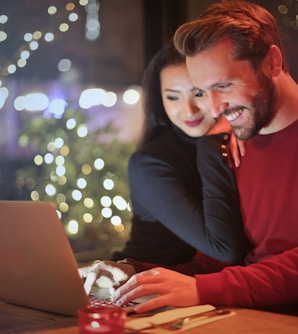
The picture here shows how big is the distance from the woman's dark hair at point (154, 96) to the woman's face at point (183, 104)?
1.3 inches

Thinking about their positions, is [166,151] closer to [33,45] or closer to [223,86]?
[223,86]

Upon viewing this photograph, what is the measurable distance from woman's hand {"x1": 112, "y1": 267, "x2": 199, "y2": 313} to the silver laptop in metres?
0.20

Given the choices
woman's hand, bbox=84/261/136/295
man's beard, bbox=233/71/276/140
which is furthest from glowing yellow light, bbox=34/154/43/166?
man's beard, bbox=233/71/276/140

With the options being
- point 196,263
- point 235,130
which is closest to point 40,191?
point 196,263

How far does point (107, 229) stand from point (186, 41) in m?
0.97

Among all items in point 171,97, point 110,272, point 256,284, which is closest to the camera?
point 256,284

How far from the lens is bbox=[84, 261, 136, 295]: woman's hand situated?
2.13m

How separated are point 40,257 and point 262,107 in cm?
112

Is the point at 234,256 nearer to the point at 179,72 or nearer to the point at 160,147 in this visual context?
the point at 160,147

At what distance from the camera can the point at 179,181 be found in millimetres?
2600

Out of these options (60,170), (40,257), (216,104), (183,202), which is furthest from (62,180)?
(40,257)

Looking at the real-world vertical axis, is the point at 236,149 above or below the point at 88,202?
above

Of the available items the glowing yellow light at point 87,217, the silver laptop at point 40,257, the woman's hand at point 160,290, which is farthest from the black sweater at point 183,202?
the silver laptop at point 40,257

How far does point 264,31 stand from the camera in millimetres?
2322
